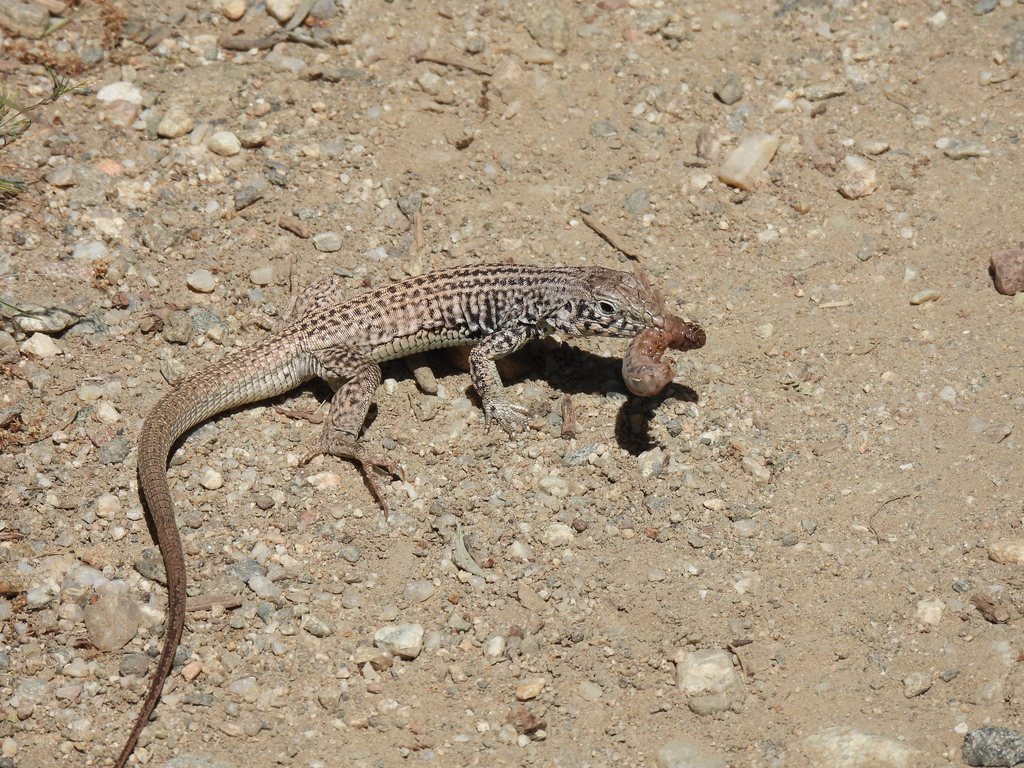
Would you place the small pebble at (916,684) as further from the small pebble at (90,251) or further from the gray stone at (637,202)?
the small pebble at (90,251)

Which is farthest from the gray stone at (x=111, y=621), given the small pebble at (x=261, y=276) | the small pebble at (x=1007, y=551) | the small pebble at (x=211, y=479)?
the small pebble at (x=1007, y=551)

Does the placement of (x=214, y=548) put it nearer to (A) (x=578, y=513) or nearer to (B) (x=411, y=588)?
(B) (x=411, y=588)

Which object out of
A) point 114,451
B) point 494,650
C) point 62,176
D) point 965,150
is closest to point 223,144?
point 62,176

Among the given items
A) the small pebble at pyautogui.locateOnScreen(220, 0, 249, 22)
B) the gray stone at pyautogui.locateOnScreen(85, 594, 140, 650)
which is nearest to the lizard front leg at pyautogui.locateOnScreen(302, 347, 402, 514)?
the gray stone at pyautogui.locateOnScreen(85, 594, 140, 650)

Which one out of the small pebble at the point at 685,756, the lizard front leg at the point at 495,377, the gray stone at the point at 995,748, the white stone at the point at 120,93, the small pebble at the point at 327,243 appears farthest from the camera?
the white stone at the point at 120,93

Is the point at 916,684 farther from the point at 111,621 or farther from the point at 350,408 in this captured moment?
the point at 111,621
